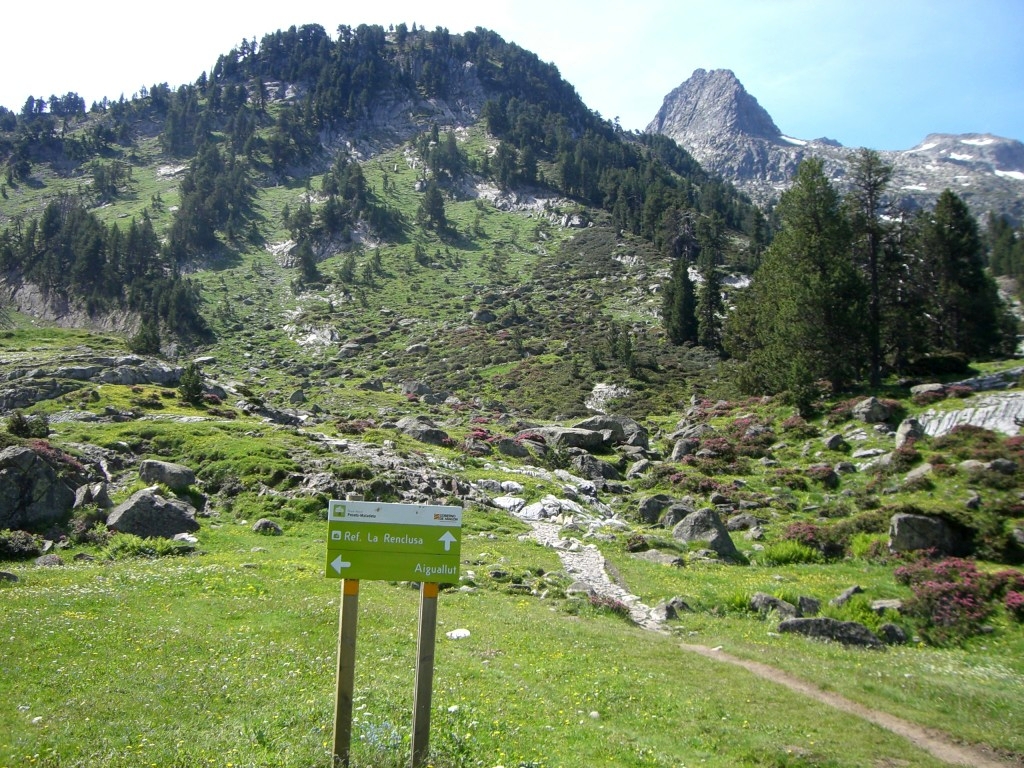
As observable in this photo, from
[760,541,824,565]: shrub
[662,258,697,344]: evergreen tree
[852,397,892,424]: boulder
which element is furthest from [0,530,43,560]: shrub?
[662,258,697,344]: evergreen tree

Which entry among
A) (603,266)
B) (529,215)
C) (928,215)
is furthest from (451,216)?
(928,215)

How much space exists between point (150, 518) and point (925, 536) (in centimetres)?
2988

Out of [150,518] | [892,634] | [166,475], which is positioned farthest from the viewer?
[166,475]

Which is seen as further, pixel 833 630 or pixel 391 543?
pixel 833 630

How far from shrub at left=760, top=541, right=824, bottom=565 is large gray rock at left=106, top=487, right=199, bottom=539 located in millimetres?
24169

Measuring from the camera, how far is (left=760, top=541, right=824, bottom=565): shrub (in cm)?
2491

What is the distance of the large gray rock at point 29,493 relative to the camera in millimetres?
24031

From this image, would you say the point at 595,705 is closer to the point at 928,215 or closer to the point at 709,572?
the point at 709,572

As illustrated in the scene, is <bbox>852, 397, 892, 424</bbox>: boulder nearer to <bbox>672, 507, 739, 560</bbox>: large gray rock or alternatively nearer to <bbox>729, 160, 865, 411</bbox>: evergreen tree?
<bbox>729, 160, 865, 411</bbox>: evergreen tree

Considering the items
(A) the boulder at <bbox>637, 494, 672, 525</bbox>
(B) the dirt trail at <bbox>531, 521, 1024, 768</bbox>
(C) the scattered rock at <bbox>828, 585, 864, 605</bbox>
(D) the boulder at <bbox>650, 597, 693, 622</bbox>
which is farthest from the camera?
(A) the boulder at <bbox>637, 494, 672, 525</bbox>

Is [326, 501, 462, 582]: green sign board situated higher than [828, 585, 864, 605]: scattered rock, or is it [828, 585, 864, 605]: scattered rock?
[326, 501, 462, 582]: green sign board

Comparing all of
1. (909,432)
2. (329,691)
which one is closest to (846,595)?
(329,691)

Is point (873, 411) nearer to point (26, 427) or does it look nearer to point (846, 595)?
point (846, 595)

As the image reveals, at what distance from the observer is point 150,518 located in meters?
25.1
